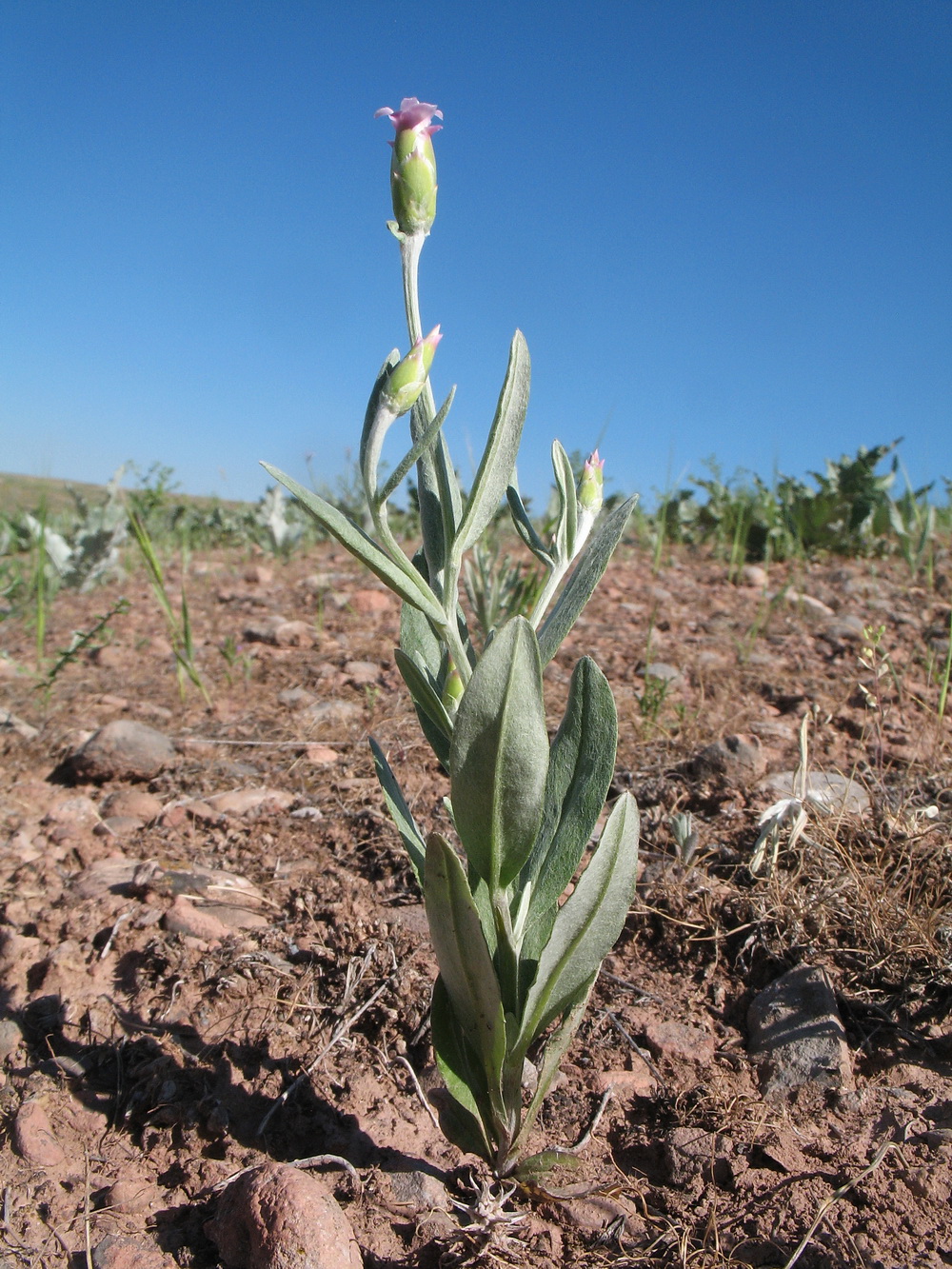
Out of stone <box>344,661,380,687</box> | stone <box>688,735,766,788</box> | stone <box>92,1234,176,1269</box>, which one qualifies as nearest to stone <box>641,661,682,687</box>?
stone <box>688,735,766,788</box>

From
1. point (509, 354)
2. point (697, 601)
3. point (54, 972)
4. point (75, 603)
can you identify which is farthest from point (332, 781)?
point (75, 603)

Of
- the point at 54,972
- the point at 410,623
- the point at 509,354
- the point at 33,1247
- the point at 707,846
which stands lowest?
the point at 33,1247

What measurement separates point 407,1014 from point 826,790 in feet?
3.75

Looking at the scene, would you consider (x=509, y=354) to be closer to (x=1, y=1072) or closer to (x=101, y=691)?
(x=1, y=1072)

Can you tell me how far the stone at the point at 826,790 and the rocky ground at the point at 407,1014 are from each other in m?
0.01

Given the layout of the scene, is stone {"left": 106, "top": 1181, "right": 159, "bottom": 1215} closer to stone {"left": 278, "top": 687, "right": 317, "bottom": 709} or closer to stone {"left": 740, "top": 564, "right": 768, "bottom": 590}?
stone {"left": 278, "top": 687, "right": 317, "bottom": 709}

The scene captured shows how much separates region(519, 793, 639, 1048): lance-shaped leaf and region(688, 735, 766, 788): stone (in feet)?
3.30

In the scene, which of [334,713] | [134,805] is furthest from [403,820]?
[334,713]

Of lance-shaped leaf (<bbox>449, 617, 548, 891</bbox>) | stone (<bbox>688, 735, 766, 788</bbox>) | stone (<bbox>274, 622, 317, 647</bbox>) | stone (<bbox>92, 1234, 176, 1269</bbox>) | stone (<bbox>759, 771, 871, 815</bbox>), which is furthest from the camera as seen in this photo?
stone (<bbox>274, 622, 317, 647</bbox>)

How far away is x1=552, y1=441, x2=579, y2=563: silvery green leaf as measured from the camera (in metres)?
1.37

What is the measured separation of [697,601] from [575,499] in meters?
2.93

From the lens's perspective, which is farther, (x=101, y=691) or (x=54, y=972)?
(x=101, y=691)

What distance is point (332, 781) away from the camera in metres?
2.38

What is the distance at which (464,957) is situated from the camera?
1123mm
